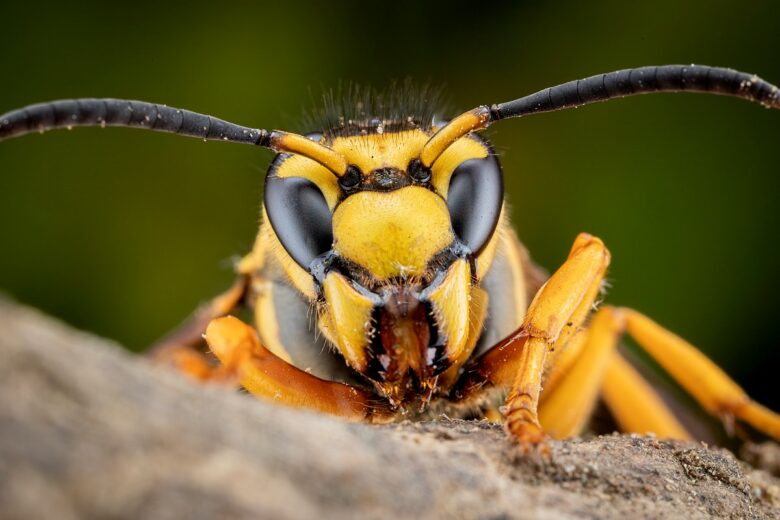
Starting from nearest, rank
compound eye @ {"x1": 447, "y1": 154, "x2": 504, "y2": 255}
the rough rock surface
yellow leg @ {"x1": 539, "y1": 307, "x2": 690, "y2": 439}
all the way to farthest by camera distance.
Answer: the rough rock surface < compound eye @ {"x1": 447, "y1": 154, "x2": 504, "y2": 255} < yellow leg @ {"x1": 539, "y1": 307, "x2": 690, "y2": 439}

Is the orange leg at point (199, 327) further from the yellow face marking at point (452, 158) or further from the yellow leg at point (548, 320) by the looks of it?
the yellow leg at point (548, 320)

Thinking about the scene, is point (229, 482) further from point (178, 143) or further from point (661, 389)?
point (178, 143)

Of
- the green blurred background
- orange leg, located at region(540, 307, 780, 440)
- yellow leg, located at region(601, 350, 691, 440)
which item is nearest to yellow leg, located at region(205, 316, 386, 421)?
orange leg, located at region(540, 307, 780, 440)

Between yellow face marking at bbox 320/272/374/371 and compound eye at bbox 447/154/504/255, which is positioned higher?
compound eye at bbox 447/154/504/255

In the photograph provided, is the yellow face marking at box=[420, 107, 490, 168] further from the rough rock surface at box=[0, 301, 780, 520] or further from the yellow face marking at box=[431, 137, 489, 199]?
the rough rock surface at box=[0, 301, 780, 520]

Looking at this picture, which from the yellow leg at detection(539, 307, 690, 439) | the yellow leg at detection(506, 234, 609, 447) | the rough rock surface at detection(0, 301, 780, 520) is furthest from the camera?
the yellow leg at detection(539, 307, 690, 439)

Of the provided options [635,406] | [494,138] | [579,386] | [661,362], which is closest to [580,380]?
[579,386]

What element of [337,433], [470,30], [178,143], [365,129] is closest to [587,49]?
[470,30]
